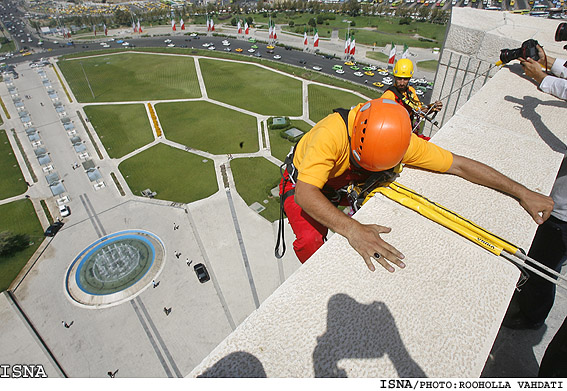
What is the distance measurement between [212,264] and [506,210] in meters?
22.1

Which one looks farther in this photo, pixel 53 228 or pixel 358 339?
pixel 53 228

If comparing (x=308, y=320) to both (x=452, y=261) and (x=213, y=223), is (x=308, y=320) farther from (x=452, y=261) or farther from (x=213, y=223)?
(x=213, y=223)

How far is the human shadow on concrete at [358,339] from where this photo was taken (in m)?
2.45

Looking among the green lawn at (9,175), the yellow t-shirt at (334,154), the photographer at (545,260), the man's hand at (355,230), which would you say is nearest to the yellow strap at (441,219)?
the man's hand at (355,230)

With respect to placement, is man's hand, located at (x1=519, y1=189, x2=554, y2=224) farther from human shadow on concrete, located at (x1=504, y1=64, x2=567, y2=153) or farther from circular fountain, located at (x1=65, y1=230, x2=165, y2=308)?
circular fountain, located at (x1=65, y1=230, x2=165, y2=308)

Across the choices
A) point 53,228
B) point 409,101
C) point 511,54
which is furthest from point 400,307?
point 53,228

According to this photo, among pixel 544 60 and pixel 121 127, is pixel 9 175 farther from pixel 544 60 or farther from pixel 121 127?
pixel 544 60

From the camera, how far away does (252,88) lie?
165 ft

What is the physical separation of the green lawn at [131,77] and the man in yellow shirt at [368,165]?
48486mm

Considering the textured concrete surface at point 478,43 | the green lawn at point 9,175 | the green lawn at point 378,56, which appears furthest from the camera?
the green lawn at point 378,56

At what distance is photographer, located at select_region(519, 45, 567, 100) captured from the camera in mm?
5258

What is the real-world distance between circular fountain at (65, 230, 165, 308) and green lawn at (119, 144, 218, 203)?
17.9 ft

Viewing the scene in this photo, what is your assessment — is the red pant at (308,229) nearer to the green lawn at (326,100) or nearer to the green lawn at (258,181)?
the green lawn at (258,181)

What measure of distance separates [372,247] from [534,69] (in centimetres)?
577
